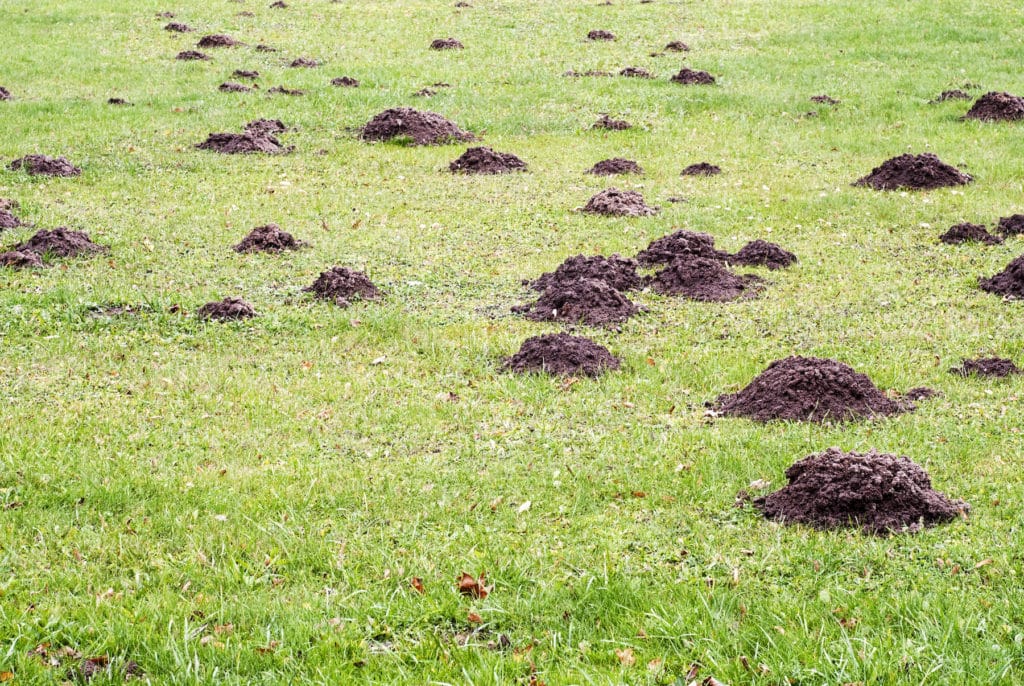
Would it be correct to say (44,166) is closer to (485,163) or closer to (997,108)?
(485,163)

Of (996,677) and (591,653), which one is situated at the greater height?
(996,677)

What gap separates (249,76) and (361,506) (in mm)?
18480

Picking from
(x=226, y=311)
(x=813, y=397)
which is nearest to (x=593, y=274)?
(x=813, y=397)

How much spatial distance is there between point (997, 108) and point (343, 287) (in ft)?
46.0

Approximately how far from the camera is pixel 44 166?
53.6 ft

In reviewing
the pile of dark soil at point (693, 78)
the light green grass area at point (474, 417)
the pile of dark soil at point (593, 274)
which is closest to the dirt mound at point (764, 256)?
the light green grass area at point (474, 417)

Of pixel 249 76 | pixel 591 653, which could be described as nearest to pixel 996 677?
pixel 591 653

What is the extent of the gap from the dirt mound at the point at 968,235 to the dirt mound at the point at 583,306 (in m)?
4.95

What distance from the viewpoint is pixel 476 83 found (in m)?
22.9

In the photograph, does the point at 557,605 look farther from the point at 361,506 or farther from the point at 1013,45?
the point at 1013,45

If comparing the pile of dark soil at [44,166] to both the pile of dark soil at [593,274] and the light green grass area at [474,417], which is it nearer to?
the light green grass area at [474,417]

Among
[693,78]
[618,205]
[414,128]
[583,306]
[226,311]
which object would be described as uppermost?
[693,78]

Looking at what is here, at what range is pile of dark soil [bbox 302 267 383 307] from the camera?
11328 millimetres

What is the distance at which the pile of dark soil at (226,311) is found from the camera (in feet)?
35.1
